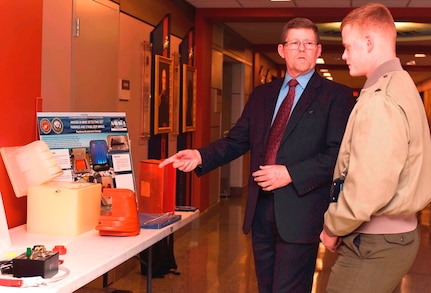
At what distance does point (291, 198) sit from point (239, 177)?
8789mm

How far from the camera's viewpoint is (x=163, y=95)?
21.2ft

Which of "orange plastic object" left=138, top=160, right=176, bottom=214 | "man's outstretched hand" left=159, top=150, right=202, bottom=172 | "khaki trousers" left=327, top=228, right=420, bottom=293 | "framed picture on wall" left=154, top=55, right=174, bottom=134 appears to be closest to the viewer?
"khaki trousers" left=327, top=228, right=420, bottom=293

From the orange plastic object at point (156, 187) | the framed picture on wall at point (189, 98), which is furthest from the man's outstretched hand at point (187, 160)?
the framed picture on wall at point (189, 98)

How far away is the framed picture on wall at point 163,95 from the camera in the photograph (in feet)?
20.2

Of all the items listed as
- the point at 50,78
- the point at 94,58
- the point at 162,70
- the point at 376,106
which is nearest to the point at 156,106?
the point at 162,70

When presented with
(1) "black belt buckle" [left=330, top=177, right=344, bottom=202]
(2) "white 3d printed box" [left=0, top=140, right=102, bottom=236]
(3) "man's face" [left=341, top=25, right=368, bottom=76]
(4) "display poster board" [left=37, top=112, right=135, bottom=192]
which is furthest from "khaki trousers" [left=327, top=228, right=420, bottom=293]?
(4) "display poster board" [left=37, top=112, right=135, bottom=192]

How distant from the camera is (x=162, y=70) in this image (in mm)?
6336

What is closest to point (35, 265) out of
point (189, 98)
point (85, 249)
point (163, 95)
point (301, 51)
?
point (85, 249)

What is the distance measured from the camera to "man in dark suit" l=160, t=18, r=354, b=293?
271cm

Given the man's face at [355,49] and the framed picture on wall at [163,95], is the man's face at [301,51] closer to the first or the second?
the man's face at [355,49]

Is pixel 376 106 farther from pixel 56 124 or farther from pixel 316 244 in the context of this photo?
pixel 56 124

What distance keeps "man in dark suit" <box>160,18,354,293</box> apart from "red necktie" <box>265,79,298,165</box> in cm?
1

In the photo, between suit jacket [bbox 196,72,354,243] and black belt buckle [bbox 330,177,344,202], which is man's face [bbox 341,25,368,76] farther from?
suit jacket [bbox 196,72,354,243]

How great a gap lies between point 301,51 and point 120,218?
1083 millimetres
